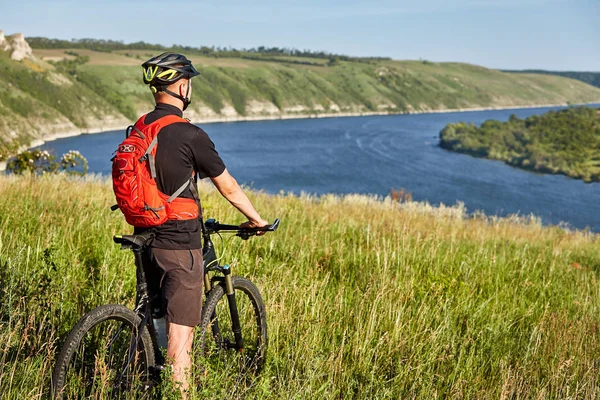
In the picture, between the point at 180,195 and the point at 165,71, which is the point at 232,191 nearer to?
the point at 180,195

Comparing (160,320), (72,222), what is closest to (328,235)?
(72,222)

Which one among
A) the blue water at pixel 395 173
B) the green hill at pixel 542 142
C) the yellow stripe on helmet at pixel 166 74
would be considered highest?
the yellow stripe on helmet at pixel 166 74

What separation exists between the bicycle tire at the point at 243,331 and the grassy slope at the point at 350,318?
0.13 m

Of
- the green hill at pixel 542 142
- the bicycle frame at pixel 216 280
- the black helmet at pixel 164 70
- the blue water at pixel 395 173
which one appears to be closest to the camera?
the black helmet at pixel 164 70

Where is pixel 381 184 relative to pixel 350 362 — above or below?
below

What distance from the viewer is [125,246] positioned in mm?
2936

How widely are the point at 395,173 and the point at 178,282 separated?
79.2 m

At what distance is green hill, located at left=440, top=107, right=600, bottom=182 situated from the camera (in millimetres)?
100250

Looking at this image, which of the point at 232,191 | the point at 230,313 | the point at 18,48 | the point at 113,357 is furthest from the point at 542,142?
the point at 18,48

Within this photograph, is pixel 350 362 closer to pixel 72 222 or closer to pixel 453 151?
pixel 72 222

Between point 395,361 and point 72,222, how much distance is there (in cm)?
360

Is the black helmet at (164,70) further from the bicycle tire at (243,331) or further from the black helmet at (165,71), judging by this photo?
the bicycle tire at (243,331)

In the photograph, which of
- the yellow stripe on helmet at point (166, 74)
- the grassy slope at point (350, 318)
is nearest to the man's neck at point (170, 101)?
the yellow stripe on helmet at point (166, 74)

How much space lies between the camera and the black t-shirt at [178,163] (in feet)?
9.48
